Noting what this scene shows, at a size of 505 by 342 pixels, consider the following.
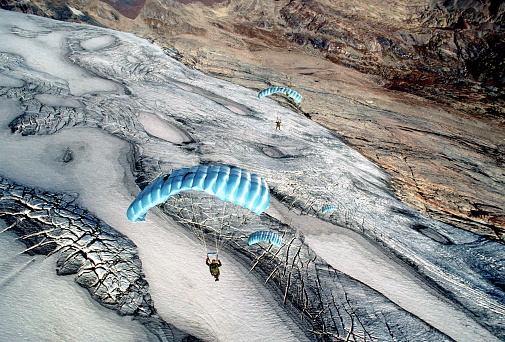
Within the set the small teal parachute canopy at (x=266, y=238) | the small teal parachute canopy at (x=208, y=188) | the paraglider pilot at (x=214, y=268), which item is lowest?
the paraglider pilot at (x=214, y=268)

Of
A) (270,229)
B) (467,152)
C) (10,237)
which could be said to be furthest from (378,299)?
(467,152)

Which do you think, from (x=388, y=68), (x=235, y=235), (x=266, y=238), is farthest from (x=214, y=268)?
(x=388, y=68)

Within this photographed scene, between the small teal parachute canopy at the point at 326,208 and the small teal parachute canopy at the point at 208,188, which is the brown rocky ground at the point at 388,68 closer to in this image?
the small teal parachute canopy at the point at 326,208

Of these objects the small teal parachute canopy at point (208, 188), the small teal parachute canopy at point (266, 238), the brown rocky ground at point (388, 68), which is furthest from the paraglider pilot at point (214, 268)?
the brown rocky ground at point (388, 68)

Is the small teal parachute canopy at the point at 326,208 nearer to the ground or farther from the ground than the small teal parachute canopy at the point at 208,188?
nearer to the ground

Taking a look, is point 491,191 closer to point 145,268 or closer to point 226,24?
point 145,268

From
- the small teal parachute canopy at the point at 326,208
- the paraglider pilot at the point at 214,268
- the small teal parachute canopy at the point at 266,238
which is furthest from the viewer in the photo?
the small teal parachute canopy at the point at 326,208

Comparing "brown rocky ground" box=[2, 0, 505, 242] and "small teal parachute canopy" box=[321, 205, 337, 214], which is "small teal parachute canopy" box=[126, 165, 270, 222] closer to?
"small teal parachute canopy" box=[321, 205, 337, 214]
